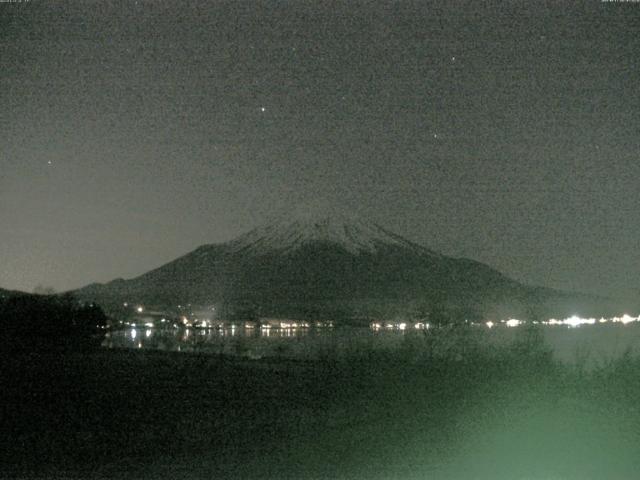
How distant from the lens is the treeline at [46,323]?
1706 inches

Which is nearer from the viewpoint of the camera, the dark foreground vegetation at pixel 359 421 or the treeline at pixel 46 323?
the dark foreground vegetation at pixel 359 421

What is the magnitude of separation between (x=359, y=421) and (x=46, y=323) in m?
32.0

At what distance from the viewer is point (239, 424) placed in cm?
1698

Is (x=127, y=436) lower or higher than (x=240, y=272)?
lower

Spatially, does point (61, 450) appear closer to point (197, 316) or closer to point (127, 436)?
point (127, 436)

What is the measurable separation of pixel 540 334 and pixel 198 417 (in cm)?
825

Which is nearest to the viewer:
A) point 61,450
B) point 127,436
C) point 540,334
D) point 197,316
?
point 61,450

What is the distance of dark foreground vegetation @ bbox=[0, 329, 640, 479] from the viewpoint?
12898 mm

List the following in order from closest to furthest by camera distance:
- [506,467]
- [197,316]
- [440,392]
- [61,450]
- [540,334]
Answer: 1. [506,467]
2. [61,450]
3. [440,392]
4. [540,334]
5. [197,316]

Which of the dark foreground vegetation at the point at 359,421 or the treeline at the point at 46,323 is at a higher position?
the treeline at the point at 46,323

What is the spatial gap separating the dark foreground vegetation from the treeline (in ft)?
63.8

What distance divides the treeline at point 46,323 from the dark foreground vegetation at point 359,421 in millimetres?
19460

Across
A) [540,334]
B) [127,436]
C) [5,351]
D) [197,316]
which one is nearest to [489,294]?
[197,316]

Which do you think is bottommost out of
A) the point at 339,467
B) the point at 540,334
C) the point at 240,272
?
the point at 339,467
